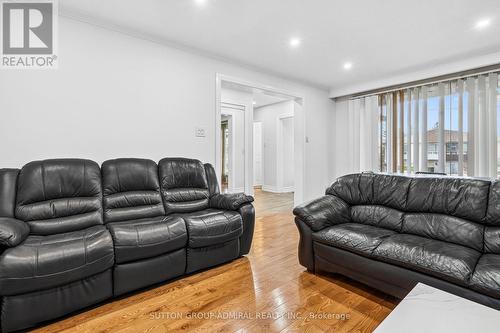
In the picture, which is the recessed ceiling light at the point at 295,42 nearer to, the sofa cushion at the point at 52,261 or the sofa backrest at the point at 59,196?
the sofa backrest at the point at 59,196

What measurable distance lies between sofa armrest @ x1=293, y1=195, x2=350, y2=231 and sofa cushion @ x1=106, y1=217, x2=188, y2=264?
3.67ft

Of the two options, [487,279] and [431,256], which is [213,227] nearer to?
[431,256]

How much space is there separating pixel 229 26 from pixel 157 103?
4.17 feet

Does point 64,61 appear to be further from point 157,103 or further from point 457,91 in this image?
point 457,91

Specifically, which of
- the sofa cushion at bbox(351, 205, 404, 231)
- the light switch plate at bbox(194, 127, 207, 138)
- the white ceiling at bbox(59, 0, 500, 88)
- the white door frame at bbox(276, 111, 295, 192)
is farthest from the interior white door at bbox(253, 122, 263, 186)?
the sofa cushion at bbox(351, 205, 404, 231)

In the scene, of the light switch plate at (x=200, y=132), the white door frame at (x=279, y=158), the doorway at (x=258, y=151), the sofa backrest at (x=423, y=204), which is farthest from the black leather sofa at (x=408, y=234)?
the doorway at (x=258, y=151)

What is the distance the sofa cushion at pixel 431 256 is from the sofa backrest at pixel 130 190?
2137 millimetres

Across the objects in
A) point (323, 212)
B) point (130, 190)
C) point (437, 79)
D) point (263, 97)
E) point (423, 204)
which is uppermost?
point (263, 97)

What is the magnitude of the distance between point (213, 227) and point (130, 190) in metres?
0.98

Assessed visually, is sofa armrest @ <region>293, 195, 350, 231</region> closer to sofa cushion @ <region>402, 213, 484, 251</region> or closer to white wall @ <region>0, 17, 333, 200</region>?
sofa cushion @ <region>402, 213, 484, 251</region>

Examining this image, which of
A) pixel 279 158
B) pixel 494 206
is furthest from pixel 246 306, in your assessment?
pixel 279 158

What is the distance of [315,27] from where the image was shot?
2.95 m

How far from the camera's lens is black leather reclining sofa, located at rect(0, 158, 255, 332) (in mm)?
1593

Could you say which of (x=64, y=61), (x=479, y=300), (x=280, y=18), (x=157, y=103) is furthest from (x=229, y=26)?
(x=479, y=300)
